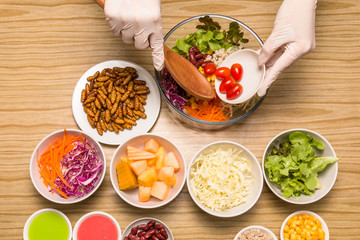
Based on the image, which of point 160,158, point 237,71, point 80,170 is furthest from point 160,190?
point 237,71

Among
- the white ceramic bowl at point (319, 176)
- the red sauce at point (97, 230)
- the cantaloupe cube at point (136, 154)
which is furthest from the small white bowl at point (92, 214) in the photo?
the white ceramic bowl at point (319, 176)

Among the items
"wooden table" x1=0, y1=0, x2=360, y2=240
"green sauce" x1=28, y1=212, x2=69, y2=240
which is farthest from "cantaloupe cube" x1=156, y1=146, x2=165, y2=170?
"green sauce" x1=28, y1=212, x2=69, y2=240

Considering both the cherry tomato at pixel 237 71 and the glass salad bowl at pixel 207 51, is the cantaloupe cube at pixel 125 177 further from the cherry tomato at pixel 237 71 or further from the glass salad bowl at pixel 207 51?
the cherry tomato at pixel 237 71

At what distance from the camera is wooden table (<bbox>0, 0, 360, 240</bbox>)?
2.61m

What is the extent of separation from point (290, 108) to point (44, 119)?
1.67m

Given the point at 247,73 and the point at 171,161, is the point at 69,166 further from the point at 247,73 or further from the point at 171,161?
the point at 247,73

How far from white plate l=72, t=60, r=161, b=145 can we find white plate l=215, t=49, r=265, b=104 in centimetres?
45

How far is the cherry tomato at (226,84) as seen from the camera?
246 cm

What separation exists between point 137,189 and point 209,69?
35.7 inches

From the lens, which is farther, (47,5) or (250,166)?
(47,5)

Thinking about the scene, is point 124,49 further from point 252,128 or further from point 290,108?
point 290,108

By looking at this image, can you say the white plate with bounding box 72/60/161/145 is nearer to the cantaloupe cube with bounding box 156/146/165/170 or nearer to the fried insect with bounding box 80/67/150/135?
the fried insect with bounding box 80/67/150/135

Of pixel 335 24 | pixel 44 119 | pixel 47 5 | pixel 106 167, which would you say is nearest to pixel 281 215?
pixel 106 167

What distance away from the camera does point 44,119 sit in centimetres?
271
